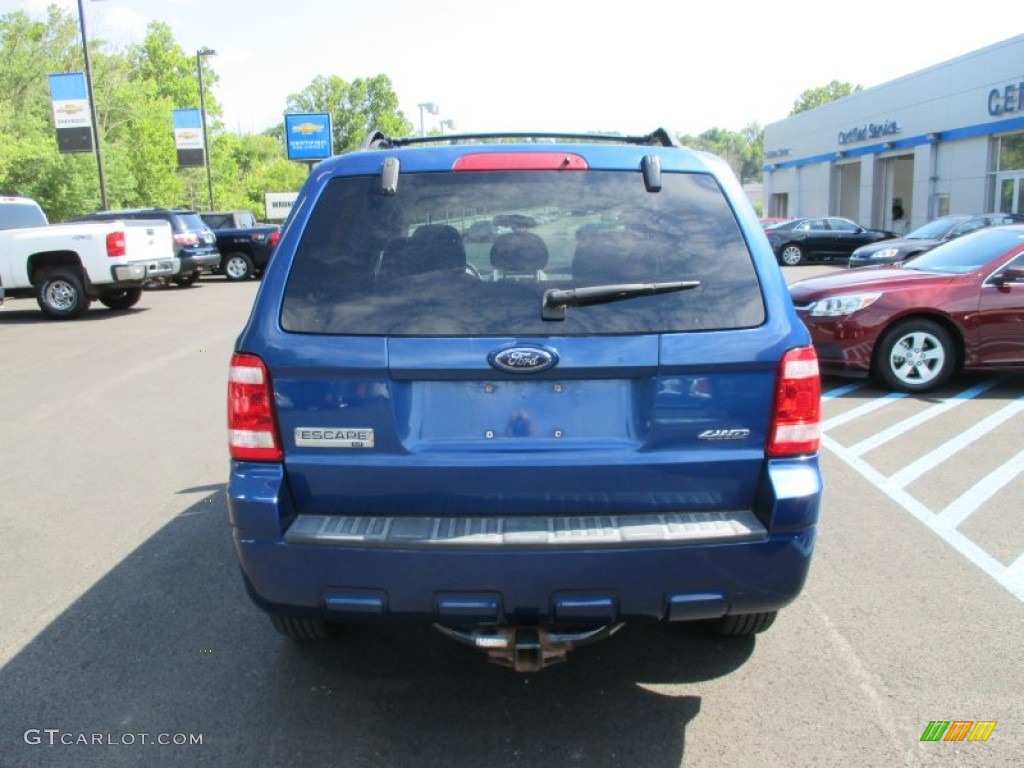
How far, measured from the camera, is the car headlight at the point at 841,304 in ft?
27.3

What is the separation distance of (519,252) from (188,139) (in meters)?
34.1

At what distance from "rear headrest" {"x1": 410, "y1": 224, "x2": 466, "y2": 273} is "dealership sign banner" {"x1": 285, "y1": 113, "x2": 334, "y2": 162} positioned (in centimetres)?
4810

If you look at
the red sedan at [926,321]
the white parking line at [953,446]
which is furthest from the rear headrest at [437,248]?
the red sedan at [926,321]

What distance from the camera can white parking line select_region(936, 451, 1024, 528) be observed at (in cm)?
505

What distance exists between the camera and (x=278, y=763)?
2867 mm

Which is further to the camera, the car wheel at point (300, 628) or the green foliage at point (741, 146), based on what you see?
the green foliage at point (741, 146)

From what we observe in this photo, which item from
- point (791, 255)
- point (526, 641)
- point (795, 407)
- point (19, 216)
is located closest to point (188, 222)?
point (19, 216)

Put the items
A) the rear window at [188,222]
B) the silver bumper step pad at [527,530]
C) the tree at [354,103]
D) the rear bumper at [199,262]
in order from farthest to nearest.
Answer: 1. the tree at [354,103]
2. the rear window at [188,222]
3. the rear bumper at [199,262]
4. the silver bumper step pad at [527,530]

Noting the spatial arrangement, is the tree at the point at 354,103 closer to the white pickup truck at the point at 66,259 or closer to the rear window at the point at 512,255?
the white pickup truck at the point at 66,259

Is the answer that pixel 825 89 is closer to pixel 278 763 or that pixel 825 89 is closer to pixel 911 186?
pixel 911 186

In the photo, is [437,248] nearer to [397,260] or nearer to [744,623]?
[397,260]

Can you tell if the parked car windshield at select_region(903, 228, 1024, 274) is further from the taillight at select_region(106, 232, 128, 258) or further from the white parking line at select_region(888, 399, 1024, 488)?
the taillight at select_region(106, 232, 128, 258)

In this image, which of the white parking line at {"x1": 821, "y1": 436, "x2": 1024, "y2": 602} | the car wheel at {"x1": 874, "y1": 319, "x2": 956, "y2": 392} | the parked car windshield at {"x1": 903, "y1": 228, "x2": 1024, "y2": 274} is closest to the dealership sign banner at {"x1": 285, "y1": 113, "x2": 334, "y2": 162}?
Result: the parked car windshield at {"x1": 903, "y1": 228, "x2": 1024, "y2": 274}

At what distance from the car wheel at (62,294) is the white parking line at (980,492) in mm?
14311
